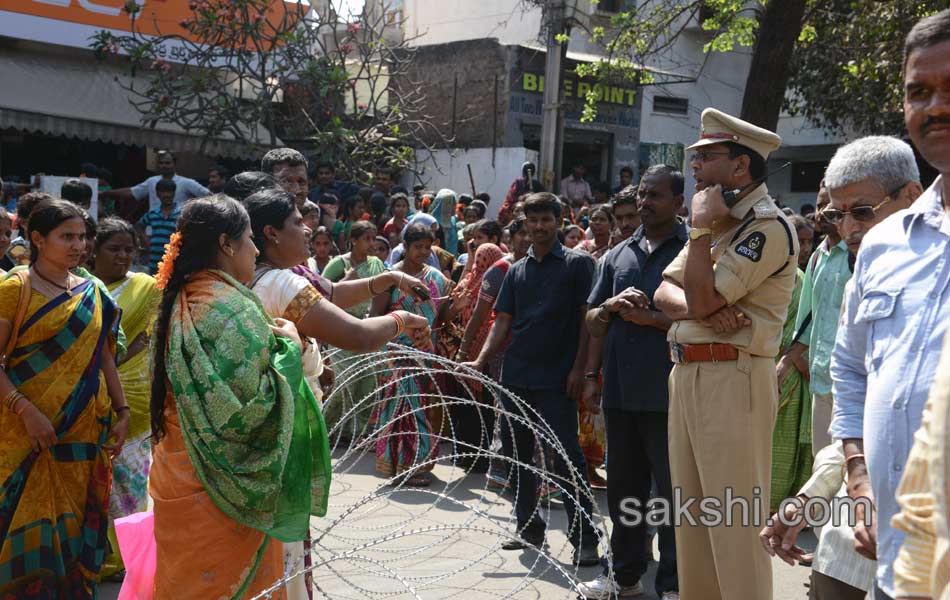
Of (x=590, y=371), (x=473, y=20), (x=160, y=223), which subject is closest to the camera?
(x=590, y=371)

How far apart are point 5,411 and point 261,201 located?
1.70 metres

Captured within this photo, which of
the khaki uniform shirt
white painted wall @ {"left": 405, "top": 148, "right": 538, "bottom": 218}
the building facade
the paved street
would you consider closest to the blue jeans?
the paved street

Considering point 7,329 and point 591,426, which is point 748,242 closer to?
point 7,329

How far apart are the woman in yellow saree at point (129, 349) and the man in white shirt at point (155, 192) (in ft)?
15.2

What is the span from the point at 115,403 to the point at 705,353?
2.87m

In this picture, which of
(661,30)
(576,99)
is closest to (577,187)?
(576,99)

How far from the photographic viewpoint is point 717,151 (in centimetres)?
407

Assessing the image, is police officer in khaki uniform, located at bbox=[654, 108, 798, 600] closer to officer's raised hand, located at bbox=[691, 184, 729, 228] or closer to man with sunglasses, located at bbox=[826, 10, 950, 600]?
officer's raised hand, located at bbox=[691, 184, 729, 228]

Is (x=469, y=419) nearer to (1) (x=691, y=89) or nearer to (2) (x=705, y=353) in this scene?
(2) (x=705, y=353)

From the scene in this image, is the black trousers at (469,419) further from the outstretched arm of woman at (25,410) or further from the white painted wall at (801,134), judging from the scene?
the white painted wall at (801,134)

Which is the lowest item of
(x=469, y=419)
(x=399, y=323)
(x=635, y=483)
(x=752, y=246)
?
(x=469, y=419)

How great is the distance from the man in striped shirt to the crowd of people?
142 inches

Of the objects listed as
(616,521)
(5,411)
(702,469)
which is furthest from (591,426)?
(5,411)

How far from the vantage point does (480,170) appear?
19.8 metres
